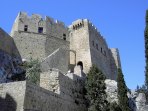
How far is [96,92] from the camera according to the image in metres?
20.4

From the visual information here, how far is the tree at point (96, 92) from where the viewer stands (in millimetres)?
19925

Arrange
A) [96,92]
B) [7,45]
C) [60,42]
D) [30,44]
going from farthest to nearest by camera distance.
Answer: [60,42] < [30,44] < [7,45] < [96,92]

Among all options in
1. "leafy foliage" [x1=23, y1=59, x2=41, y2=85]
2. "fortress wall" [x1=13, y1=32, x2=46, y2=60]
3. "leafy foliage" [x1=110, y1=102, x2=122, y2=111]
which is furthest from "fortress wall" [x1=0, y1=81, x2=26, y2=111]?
"fortress wall" [x1=13, y1=32, x2=46, y2=60]

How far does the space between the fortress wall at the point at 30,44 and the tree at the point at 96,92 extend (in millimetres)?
21683

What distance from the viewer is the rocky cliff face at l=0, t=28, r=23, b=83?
35.2m

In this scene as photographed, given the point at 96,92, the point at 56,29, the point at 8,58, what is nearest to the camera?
the point at 96,92

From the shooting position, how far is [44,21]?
4578 centimetres

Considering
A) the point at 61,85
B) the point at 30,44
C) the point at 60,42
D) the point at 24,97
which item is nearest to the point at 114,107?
the point at 61,85

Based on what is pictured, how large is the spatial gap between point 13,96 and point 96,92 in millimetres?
7673

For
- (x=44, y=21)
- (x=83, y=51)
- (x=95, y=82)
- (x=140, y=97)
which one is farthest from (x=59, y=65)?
(x=95, y=82)

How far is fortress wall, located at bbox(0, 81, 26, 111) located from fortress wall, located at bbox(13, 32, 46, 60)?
26.8m

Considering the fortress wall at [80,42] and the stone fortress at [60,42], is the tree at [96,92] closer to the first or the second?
the stone fortress at [60,42]

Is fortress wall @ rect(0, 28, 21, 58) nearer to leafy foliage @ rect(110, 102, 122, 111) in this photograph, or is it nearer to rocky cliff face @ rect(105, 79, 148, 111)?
rocky cliff face @ rect(105, 79, 148, 111)

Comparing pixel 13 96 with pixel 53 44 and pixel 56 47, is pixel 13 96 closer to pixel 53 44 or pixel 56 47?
pixel 53 44
